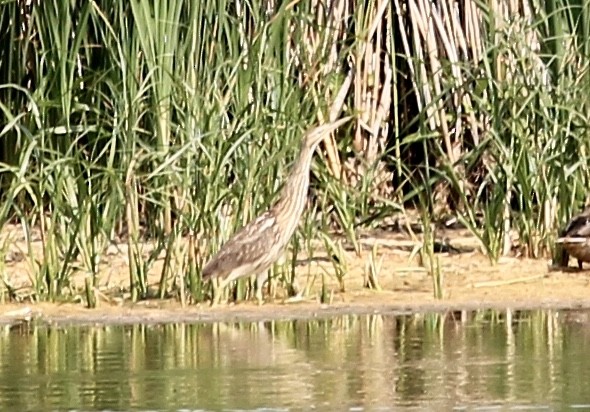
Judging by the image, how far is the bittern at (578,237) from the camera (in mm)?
10562

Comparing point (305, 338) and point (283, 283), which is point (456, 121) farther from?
point (305, 338)

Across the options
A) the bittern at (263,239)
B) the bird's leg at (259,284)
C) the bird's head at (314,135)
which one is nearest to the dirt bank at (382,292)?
the bird's leg at (259,284)

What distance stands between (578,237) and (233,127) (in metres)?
2.00

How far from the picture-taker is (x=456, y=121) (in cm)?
1309

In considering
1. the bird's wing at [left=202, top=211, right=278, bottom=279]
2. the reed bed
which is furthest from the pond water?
the reed bed

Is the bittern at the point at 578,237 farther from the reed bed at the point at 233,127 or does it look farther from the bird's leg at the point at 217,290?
the bird's leg at the point at 217,290

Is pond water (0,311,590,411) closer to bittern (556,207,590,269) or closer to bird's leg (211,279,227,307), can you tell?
bird's leg (211,279,227,307)

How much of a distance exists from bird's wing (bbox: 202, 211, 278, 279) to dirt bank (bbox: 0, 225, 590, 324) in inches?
8.3

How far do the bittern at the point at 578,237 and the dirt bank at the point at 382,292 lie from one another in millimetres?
118

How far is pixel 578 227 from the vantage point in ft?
34.9

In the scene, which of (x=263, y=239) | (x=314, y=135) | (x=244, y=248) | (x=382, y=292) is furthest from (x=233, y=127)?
(x=382, y=292)

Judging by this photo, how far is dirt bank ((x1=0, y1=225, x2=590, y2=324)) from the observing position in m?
9.51

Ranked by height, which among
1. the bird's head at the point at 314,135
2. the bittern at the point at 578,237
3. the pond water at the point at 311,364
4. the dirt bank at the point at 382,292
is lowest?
the pond water at the point at 311,364

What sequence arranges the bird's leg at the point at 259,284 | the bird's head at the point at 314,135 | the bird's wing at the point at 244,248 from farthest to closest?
the bird's head at the point at 314,135
the bird's leg at the point at 259,284
the bird's wing at the point at 244,248
